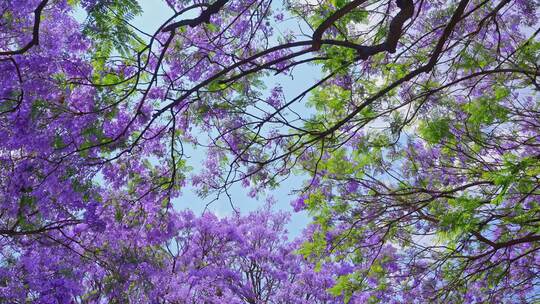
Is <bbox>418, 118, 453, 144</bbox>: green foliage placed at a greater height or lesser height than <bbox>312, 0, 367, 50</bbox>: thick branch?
greater

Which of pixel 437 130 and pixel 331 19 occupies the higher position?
pixel 437 130

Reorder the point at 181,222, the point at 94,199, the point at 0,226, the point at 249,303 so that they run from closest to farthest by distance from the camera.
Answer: the point at 94,199
the point at 0,226
the point at 181,222
the point at 249,303

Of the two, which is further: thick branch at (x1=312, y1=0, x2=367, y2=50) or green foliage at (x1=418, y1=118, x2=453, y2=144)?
green foliage at (x1=418, y1=118, x2=453, y2=144)

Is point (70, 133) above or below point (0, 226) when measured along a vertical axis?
below

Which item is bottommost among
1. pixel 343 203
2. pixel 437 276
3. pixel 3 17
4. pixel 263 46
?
pixel 437 276

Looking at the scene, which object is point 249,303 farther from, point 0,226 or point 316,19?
point 316,19

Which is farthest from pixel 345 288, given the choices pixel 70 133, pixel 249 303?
pixel 249 303

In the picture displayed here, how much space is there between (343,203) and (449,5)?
101 inches

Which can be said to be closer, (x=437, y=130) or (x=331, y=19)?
(x=331, y=19)

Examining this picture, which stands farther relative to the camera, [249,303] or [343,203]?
[249,303]

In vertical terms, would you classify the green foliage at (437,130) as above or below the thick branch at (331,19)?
above

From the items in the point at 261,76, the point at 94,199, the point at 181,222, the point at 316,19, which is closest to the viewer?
the point at 316,19

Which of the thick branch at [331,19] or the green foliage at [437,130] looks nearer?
the thick branch at [331,19]

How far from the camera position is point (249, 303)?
14.3 metres
